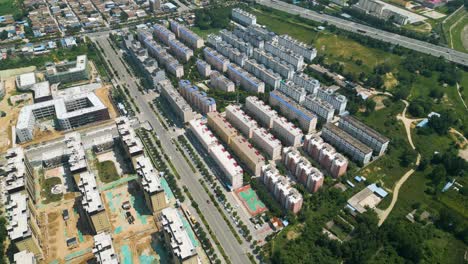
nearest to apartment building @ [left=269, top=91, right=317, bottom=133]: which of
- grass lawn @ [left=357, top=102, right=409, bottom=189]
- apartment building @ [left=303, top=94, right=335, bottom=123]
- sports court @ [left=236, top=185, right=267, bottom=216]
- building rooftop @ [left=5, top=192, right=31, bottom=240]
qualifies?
apartment building @ [left=303, top=94, right=335, bottom=123]

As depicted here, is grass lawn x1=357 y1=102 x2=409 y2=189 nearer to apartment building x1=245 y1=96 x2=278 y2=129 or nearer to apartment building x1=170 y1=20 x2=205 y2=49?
apartment building x1=245 y1=96 x2=278 y2=129

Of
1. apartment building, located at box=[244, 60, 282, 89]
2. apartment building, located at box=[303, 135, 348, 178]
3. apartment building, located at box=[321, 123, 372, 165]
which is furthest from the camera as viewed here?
apartment building, located at box=[244, 60, 282, 89]

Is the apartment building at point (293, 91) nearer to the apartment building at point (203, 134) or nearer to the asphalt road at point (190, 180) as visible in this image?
the apartment building at point (203, 134)

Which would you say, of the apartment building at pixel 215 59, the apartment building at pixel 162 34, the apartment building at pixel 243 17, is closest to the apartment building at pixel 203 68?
the apartment building at pixel 215 59

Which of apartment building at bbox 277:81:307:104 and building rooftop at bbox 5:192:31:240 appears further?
apartment building at bbox 277:81:307:104

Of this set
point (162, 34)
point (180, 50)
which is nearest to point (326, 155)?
point (180, 50)

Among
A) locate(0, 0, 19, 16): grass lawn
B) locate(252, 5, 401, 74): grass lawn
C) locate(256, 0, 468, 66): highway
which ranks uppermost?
locate(256, 0, 468, 66): highway

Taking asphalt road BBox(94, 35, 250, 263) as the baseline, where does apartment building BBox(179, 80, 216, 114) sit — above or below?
above

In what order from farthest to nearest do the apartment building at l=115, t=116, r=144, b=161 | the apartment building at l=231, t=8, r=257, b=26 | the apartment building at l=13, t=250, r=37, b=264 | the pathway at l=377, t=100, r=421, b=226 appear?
the apartment building at l=231, t=8, r=257, b=26 < the apartment building at l=115, t=116, r=144, b=161 < the pathway at l=377, t=100, r=421, b=226 < the apartment building at l=13, t=250, r=37, b=264
